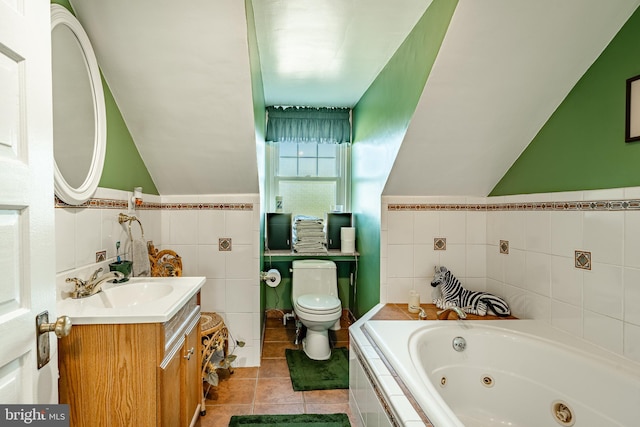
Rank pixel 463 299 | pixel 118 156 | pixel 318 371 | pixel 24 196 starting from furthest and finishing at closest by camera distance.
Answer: pixel 318 371
pixel 463 299
pixel 118 156
pixel 24 196

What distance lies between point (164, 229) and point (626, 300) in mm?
2710

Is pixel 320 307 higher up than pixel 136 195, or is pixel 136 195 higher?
pixel 136 195

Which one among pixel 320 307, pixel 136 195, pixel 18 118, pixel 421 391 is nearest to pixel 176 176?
pixel 136 195

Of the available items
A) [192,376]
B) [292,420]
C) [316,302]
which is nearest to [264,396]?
[292,420]

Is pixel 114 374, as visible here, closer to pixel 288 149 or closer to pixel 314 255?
pixel 314 255

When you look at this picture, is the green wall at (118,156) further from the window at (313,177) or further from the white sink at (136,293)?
the window at (313,177)

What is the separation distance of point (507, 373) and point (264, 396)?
1432 mm

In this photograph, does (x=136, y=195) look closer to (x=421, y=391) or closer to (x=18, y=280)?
(x=18, y=280)

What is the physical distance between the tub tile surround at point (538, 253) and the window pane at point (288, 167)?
1323 millimetres

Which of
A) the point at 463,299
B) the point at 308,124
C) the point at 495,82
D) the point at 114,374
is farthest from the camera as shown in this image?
the point at 308,124

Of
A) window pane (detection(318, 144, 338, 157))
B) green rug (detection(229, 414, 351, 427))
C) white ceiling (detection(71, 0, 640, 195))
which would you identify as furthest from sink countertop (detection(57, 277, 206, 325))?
window pane (detection(318, 144, 338, 157))

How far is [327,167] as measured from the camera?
347cm

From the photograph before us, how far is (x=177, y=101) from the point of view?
1846 millimetres

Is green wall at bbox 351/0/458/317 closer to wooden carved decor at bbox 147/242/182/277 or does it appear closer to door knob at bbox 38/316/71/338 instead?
wooden carved decor at bbox 147/242/182/277
